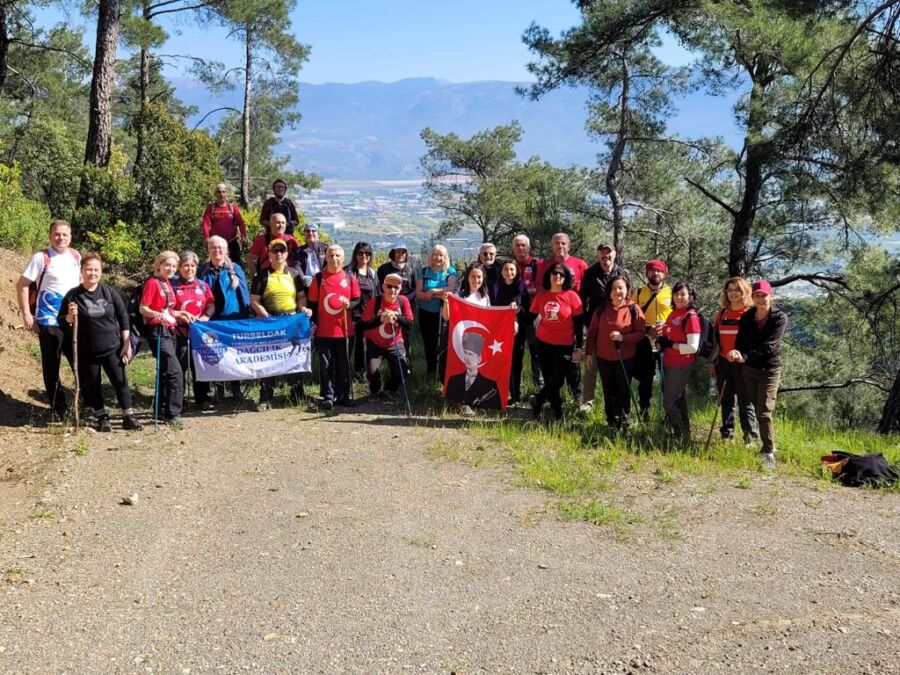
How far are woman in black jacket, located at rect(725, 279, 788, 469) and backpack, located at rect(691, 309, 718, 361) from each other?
37cm

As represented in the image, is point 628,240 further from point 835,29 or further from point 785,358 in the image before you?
point 835,29

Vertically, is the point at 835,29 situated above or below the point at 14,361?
above

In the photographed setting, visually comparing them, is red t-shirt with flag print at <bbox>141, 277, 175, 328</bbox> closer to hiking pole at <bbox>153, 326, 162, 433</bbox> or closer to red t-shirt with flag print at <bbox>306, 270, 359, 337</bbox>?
hiking pole at <bbox>153, 326, 162, 433</bbox>

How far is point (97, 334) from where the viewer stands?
8.20m

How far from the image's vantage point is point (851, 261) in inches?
669

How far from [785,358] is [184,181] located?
711 inches

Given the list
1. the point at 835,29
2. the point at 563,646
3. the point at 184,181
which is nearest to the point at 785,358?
the point at 835,29

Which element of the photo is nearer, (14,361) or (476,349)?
(476,349)

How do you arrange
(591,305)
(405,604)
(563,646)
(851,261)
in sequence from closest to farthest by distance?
(563,646), (405,604), (591,305), (851,261)

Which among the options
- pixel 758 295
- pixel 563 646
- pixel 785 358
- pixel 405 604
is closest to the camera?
pixel 563 646

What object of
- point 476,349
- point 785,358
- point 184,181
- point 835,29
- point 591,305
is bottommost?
point 785,358

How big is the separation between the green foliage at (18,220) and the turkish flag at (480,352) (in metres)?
Result: 8.81

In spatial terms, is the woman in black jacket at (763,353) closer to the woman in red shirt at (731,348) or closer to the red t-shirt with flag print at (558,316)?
the woman in red shirt at (731,348)

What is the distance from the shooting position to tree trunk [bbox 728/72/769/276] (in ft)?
44.7
